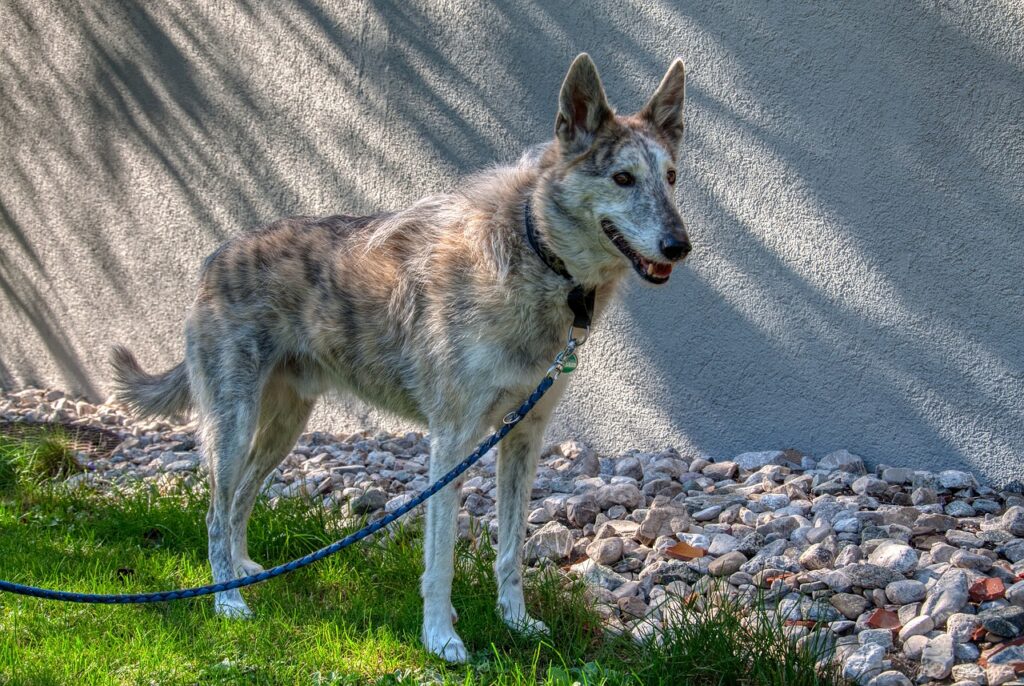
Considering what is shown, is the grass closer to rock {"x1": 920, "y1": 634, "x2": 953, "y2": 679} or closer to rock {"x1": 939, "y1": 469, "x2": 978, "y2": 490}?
rock {"x1": 920, "y1": 634, "x2": 953, "y2": 679}

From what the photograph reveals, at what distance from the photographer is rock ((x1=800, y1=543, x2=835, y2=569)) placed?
12.6 feet

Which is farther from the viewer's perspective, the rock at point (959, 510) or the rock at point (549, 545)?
the rock at point (959, 510)

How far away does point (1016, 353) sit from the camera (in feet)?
15.2

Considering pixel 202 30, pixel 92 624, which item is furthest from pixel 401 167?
pixel 92 624

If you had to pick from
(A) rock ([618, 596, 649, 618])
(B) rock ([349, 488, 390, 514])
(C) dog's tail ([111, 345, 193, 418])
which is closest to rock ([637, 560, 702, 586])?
(A) rock ([618, 596, 649, 618])

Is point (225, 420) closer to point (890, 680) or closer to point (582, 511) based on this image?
point (582, 511)

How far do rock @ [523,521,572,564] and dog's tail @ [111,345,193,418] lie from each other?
1.71 m

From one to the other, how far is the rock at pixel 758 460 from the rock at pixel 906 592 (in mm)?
1517

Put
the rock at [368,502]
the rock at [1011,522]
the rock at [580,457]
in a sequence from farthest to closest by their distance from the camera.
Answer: the rock at [580,457] → the rock at [368,502] → the rock at [1011,522]

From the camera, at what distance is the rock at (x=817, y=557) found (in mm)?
3830

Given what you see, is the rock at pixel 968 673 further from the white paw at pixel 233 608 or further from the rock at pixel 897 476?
the white paw at pixel 233 608

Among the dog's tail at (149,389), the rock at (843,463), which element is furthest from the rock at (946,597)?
the dog's tail at (149,389)

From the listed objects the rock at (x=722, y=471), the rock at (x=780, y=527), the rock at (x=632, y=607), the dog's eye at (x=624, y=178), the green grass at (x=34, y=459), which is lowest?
the green grass at (x=34, y=459)

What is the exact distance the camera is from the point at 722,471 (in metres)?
5.06
